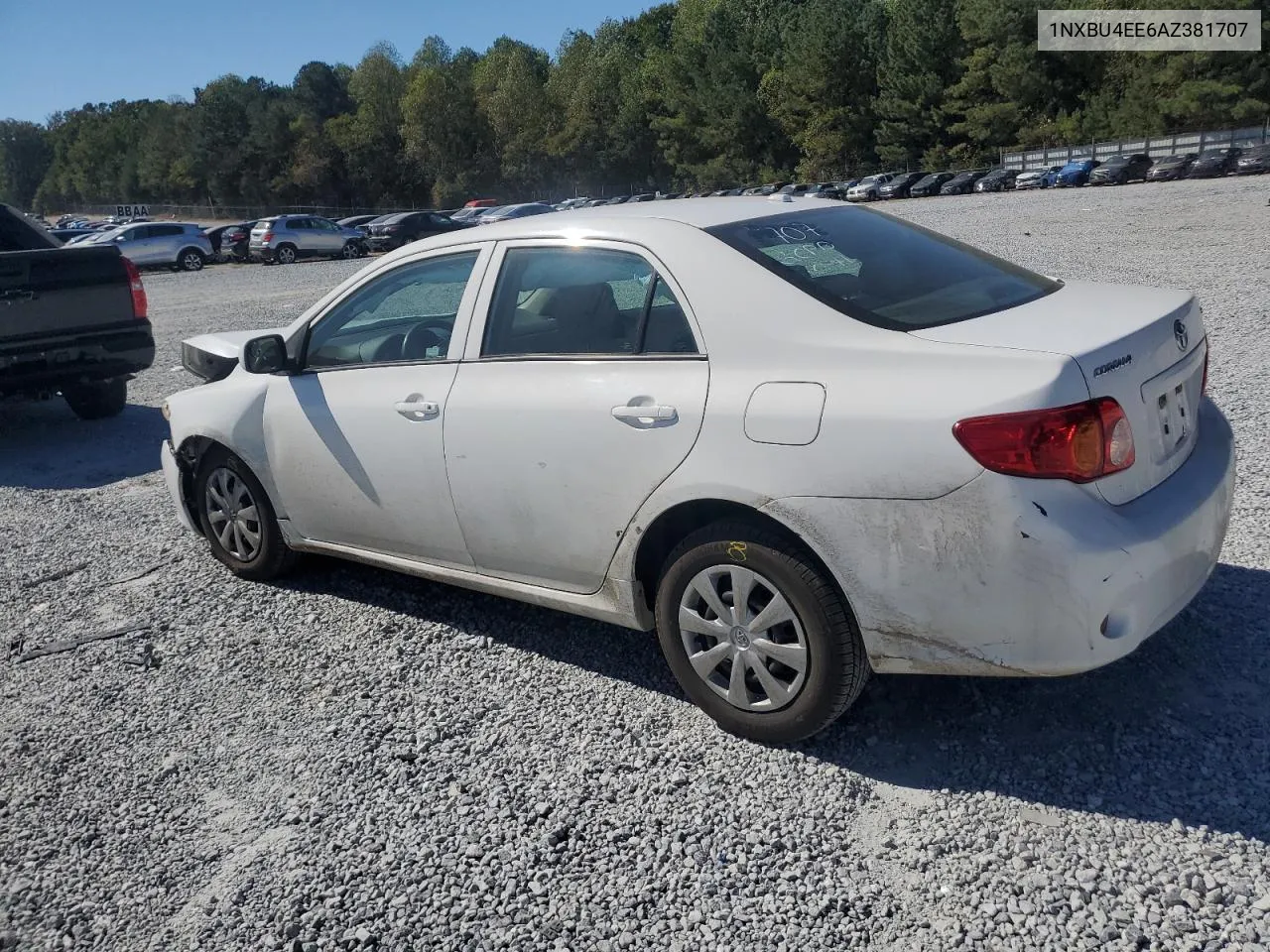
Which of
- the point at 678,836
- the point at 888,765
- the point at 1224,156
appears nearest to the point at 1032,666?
the point at 888,765

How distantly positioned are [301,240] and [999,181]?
35386mm

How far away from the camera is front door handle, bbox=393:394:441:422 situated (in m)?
4.18

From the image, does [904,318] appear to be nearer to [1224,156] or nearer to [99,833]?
[99,833]

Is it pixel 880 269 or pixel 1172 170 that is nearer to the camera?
pixel 880 269

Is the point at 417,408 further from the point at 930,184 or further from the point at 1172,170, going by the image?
the point at 930,184

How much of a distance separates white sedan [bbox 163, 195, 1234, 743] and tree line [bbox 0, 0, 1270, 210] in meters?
64.1

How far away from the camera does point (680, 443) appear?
345 centimetres

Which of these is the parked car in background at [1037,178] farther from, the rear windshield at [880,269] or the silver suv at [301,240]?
the rear windshield at [880,269]

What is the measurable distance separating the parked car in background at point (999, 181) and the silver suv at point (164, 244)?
37.6m

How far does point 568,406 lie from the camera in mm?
3754

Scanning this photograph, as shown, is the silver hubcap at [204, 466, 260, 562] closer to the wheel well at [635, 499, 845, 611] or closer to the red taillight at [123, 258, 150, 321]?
the wheel well at [635, 499, 845, 611]

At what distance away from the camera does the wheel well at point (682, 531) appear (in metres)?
3.30

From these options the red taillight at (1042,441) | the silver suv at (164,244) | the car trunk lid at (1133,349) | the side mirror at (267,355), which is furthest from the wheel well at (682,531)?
the silver suv at (164,244)

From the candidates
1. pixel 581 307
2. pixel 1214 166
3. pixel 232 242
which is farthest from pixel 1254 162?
pixel 581 307
